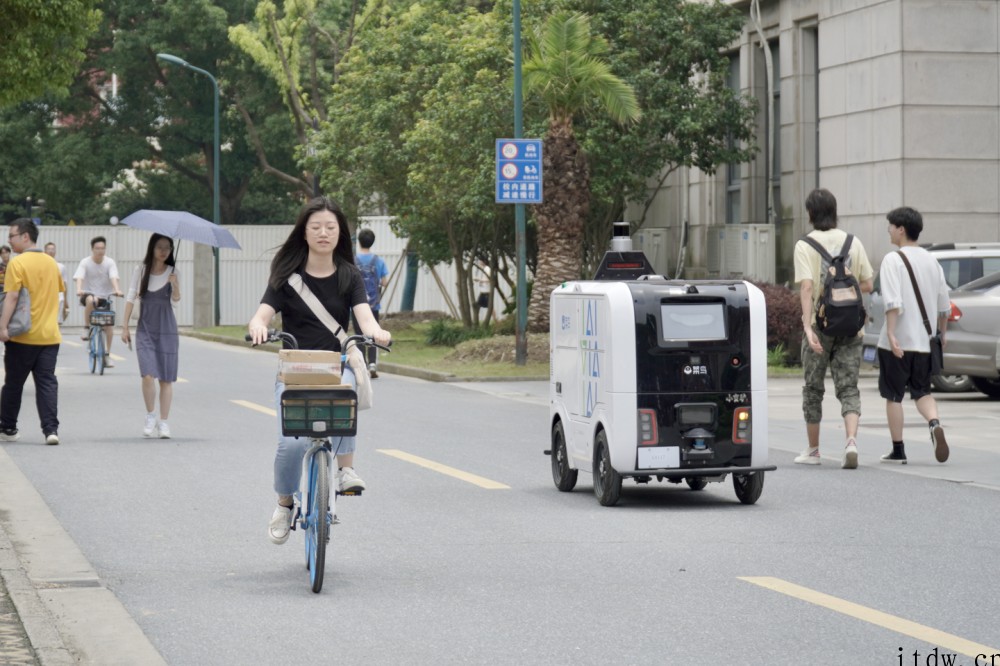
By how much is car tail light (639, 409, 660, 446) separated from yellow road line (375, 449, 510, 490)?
1.49 metres

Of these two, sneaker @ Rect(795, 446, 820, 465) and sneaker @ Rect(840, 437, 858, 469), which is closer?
sneaker @ Rect(840, 437, 858, 469)

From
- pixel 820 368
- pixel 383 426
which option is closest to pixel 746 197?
pixel 383 426

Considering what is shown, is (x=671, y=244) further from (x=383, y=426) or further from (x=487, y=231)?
(x=383, y=426)

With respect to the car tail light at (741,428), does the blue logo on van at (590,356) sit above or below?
above

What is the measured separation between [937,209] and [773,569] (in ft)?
61.6

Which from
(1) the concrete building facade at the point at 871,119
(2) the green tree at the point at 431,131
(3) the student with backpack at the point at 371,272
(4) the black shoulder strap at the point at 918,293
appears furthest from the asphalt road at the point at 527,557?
(2) the green tree at the point at 431,131

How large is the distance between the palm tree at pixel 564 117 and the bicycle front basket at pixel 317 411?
1798 centimetres

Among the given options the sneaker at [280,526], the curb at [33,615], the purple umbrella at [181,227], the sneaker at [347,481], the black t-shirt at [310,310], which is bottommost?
the curb at [33,615]

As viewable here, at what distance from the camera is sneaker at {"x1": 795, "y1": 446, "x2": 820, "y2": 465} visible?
1333 centimetres

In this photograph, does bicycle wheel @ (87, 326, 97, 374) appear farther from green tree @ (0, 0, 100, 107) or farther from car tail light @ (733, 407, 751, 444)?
car tail light @ (733, 407, 751, 444)

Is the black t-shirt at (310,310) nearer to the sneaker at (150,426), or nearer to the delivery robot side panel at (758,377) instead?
the delivery robot side panel at (758,377)

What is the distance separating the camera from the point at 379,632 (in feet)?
22.9

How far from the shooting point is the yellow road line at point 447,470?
39.2ft

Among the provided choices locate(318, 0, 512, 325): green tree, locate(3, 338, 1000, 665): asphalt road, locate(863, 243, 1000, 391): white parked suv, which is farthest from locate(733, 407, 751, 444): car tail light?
locate(318, 0, 512, 325): green tree
